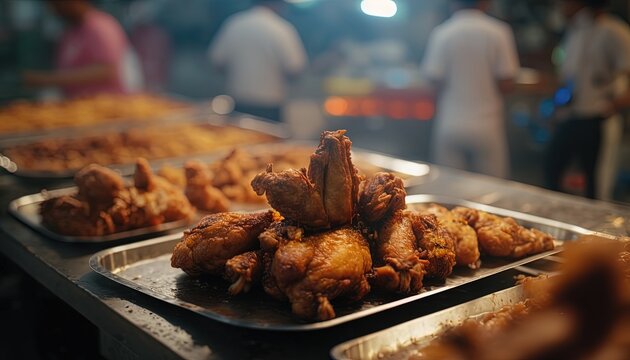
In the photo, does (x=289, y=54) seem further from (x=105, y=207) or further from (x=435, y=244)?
(x=435, y=244)

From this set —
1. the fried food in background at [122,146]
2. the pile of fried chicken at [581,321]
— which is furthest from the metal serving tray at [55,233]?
the pile of fried chicken at [581,321]

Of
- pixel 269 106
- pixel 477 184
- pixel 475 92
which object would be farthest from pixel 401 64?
pixel 477 184

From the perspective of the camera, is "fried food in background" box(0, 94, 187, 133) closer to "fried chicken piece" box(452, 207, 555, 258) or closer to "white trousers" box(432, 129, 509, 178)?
"white trousers" box(432, 129, 509, 178)

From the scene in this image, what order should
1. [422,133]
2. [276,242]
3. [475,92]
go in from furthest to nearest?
[422,133]
[475,92]
[276,242]

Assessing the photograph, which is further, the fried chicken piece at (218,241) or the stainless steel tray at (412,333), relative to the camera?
the fried chicken piece at (218,241)

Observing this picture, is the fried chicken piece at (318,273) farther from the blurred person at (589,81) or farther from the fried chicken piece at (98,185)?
the blurred person at (589,81)

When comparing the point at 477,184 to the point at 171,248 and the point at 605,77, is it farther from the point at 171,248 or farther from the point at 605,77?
the point at 605,77
